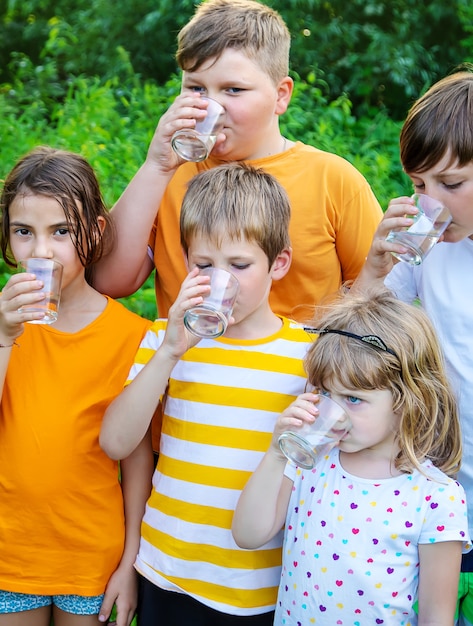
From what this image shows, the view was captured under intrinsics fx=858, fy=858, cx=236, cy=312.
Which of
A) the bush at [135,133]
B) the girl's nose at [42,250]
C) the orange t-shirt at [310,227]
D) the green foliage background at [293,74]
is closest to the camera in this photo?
the girl's nose at [42,250]

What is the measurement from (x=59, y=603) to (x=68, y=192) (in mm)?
1359

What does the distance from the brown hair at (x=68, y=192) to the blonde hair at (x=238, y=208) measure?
1.15 feet

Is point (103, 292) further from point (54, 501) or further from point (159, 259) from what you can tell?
point (54, 501)

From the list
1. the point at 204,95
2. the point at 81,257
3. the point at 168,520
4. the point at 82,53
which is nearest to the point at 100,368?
the point at 81,257

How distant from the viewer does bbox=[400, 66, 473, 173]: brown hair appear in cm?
262

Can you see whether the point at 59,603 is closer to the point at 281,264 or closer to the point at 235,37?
the point at 281,264

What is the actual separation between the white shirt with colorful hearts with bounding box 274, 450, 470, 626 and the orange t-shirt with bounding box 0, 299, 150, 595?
0.68 m

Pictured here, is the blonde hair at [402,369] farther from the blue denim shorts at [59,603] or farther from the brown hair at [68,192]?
the blue denim shorts at [59,603]

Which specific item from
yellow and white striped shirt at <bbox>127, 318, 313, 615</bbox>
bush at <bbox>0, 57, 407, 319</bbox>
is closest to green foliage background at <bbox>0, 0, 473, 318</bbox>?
bush at <bbox>0, 57, 407, 319</bbox>

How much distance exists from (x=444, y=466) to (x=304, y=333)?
61 centimetres

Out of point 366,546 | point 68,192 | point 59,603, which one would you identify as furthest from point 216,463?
point 68,192

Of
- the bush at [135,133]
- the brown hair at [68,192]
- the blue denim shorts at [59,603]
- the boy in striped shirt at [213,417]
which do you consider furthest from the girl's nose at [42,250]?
the bush at [135,133]

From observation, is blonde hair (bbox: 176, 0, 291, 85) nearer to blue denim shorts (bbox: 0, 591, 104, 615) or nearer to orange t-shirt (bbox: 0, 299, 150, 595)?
orange t-shirt (bbox: 0, 299, 150, 595)

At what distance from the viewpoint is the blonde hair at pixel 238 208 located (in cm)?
265
